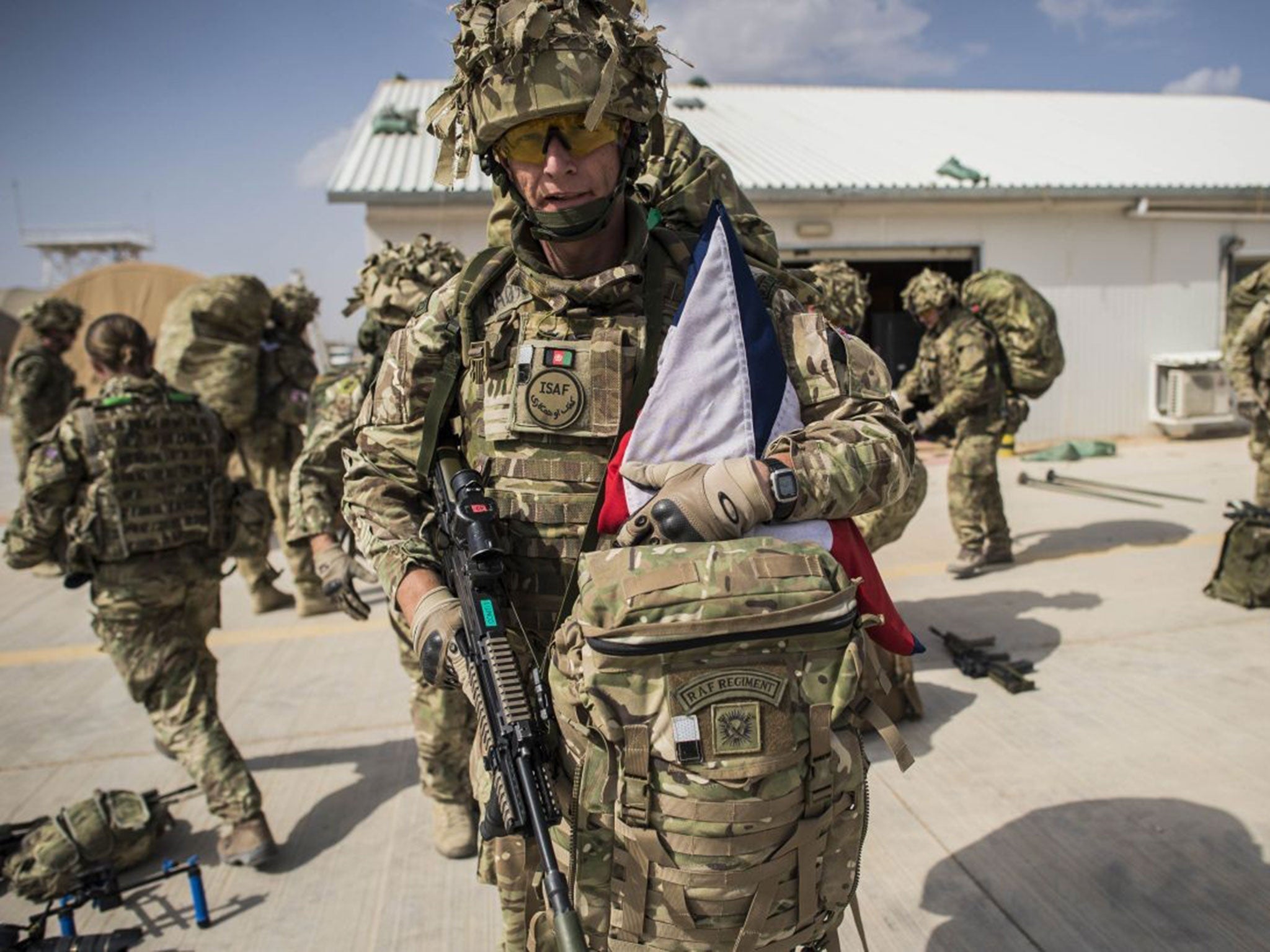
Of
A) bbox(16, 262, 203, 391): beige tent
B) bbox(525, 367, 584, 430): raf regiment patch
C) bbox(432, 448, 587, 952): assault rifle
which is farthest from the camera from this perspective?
bbox(16, 262, 203, 391): beige tent

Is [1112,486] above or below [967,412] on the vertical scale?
below

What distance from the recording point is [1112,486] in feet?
29.2

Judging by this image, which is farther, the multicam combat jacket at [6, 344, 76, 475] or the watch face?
the multicam combat jacket at [6, 344, 76, 475]

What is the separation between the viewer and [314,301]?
281 inches

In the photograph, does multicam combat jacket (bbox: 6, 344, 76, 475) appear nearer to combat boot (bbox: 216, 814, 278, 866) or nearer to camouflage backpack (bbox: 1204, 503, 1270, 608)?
combat boot (bbox: 216, 814, 278, 866)

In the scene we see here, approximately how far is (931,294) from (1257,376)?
2.16 m

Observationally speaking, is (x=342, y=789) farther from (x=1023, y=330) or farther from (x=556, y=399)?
(x=1023, y=330)

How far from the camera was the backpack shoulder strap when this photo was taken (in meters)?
1.96

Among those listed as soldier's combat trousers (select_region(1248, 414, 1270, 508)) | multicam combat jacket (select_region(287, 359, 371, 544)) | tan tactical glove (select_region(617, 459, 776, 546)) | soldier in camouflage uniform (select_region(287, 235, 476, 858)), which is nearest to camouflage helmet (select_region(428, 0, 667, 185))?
tan tactical glove (select_region(617, 459, 776, 546))

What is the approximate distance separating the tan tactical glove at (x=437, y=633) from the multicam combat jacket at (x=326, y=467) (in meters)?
1.49

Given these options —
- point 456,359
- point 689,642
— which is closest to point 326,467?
point 456,359

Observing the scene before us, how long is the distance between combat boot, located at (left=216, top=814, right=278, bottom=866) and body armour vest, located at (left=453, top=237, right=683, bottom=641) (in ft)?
6.58

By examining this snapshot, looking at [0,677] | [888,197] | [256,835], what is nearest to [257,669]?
[0,677]

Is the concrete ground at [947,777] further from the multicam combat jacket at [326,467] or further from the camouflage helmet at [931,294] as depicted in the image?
the camouflage helmet at [931,294]
